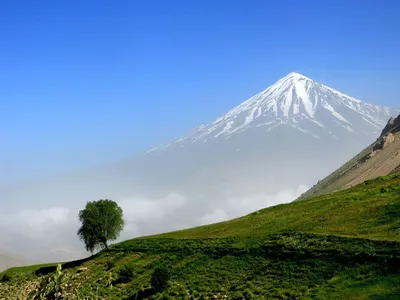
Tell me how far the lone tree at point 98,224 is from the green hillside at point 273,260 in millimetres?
6880

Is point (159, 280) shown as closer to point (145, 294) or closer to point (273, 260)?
point (145, 294)

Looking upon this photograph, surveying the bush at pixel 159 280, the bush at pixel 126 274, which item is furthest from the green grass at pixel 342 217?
the bush at pixel 159 280

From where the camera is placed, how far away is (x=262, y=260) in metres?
45.0

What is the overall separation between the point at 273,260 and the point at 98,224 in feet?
143

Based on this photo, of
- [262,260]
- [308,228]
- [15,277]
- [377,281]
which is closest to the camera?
[377,281]

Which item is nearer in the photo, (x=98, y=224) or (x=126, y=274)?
(x=126, y=274)

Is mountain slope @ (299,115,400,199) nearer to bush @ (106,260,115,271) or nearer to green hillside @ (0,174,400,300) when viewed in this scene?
green hillside @ (0,174,400,300)

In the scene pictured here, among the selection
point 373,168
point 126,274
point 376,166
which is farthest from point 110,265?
point 376,166

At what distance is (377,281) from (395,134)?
490 feet

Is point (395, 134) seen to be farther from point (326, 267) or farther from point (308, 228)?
point (326, 267)

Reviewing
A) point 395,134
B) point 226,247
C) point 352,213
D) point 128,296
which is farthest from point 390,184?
point 395,134

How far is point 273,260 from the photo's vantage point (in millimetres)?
43844

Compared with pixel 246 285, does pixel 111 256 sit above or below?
above

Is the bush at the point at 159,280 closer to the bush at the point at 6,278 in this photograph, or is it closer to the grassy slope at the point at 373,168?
the bush at the point at 6,278
